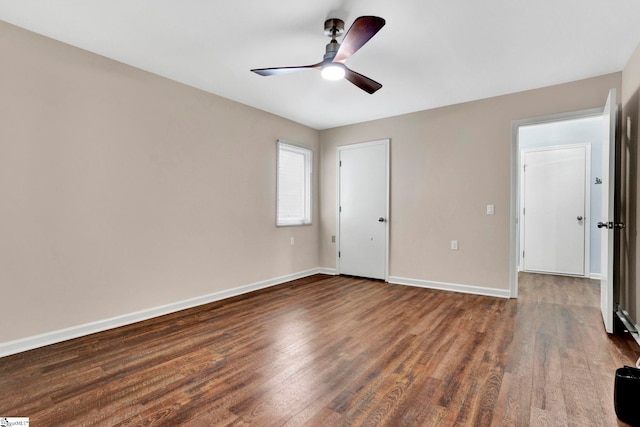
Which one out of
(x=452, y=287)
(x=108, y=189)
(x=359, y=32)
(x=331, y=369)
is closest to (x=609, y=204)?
(x=452, y=287)

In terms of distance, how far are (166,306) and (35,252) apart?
4.09 feet

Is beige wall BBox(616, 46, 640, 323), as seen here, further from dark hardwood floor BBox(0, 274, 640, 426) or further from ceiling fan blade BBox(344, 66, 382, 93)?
ceiling fan blade BBox(344, 66, 382, 93)

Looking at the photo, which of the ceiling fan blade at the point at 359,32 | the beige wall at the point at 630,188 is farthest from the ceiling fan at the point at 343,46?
the beige wall at the point at 630,188

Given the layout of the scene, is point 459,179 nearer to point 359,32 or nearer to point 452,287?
point 452,287

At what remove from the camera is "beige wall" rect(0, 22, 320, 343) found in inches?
97.0

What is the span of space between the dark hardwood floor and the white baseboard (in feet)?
0.28

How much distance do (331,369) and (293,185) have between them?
3402 millimetres

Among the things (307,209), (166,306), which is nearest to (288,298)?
(166,306)

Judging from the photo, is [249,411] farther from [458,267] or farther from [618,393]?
[458,267]

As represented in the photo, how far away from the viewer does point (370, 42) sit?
106 inches

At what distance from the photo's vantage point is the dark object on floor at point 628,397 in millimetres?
1599

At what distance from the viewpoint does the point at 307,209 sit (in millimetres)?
5387

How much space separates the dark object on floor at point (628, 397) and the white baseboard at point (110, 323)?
11.8ft

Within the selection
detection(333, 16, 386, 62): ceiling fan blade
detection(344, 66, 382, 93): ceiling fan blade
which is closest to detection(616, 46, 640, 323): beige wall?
detection(344, 66, 382, 93): ceiling fan blade
